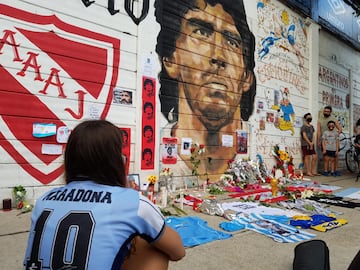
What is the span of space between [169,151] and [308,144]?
510cm

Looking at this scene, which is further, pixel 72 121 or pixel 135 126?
pixel 135 126

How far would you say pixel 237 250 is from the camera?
111 inches

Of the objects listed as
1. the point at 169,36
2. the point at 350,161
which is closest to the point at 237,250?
the point at 169,36

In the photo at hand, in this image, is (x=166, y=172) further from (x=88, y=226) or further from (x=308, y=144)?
(x=308, y=144)

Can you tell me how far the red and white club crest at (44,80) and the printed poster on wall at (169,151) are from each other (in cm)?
131

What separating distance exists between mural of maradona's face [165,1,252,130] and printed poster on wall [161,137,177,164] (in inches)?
35.0

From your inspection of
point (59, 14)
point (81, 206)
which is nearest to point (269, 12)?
point (59, 14)

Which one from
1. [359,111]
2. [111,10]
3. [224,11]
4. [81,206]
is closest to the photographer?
[81,206]

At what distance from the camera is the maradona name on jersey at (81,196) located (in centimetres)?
120

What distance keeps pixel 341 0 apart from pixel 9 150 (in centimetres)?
1250

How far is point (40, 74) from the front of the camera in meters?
4.12

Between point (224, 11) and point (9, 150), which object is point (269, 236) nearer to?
point (9, 150)

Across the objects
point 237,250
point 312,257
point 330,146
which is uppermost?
point 330,146

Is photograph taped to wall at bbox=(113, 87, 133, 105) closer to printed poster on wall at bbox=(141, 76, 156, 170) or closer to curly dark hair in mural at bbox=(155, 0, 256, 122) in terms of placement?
printed poster on wall at bbox=(141, 76, 156, 170)
